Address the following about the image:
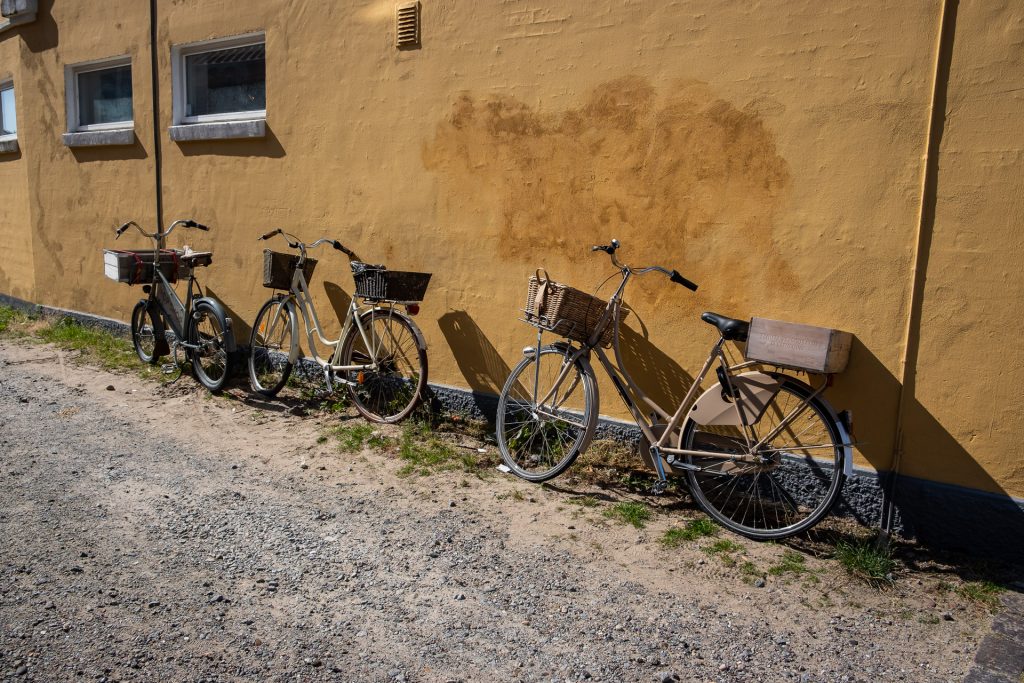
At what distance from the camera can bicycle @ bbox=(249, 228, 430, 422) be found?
570 cm

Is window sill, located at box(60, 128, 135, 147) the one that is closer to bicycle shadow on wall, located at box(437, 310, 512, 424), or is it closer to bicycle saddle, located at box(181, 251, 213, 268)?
bicycle saddle, located at box(181, 251, 213, 268)

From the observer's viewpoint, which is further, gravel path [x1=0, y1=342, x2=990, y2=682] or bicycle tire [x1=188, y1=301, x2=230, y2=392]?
bicycle tire [x1=188, y1=301, x2=230, y2=392]

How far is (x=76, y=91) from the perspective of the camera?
8.84 metres

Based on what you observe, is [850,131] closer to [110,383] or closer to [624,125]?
[624,125]

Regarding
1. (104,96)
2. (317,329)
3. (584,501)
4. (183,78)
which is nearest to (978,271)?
(584,501)

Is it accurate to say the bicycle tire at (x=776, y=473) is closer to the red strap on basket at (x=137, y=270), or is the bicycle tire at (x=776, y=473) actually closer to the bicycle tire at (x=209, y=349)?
the bicycle tire at (x=209, y=349)

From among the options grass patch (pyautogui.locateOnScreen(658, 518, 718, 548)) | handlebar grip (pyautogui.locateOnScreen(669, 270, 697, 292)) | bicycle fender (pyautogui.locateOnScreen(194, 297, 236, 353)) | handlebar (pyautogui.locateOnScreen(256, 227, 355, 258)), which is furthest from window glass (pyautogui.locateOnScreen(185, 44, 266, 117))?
grass patch (pyautogui.locateOnScreen(658, 518, 718, 548))

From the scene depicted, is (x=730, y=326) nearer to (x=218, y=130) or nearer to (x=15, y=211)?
(x=218, y=130)

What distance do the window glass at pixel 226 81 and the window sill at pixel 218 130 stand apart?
0.63 ft

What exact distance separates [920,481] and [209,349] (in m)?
5.15

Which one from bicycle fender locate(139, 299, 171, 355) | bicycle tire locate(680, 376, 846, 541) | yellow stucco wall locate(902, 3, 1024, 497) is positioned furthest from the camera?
bicycle fender locate(139, 299, 171, 355)

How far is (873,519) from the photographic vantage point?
4.27 m

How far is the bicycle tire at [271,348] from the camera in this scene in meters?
6.49

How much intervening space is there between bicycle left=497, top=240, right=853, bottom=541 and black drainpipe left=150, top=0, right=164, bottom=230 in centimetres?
444
